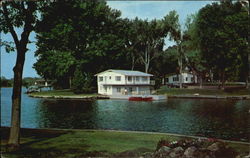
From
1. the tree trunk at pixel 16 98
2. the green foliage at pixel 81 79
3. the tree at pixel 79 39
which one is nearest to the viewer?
the tree trunk at pixel 16 98

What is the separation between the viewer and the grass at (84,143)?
1093 cm

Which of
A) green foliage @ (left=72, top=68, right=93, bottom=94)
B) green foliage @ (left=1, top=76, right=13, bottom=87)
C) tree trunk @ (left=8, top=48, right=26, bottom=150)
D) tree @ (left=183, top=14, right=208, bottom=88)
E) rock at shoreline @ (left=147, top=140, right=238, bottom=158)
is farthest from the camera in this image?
green foliage @ (left=72, top=68, right=93, bottom=94)

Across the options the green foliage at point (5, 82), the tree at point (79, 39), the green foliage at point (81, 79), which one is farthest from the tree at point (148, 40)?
the green foliage at point (5, 82)

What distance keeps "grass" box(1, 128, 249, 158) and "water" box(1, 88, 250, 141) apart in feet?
9.03

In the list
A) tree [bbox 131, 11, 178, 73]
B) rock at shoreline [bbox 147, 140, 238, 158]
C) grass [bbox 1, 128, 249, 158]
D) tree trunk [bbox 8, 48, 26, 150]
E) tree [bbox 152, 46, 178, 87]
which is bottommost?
grass [bbox 1, 128, 249, 158]

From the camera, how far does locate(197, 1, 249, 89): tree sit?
500 inches

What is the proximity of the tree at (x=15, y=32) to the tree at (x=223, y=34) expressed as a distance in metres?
7.62

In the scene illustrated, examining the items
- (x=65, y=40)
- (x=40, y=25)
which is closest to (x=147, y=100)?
(x=65, y=40)

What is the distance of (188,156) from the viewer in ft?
29.4

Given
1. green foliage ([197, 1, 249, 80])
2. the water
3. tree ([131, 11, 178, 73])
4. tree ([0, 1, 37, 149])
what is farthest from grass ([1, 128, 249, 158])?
green foliage ([197, 1, 249, 80])

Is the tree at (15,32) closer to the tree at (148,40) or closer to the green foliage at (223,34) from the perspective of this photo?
the tree at (148,40)

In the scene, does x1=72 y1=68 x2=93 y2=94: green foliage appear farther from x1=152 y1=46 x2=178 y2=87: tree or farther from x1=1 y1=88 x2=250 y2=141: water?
x1=152 y1=46 x2=178 y2=87: tree

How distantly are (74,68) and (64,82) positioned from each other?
3015mm

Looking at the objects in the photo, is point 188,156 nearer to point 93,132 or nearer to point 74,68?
point 93,132
